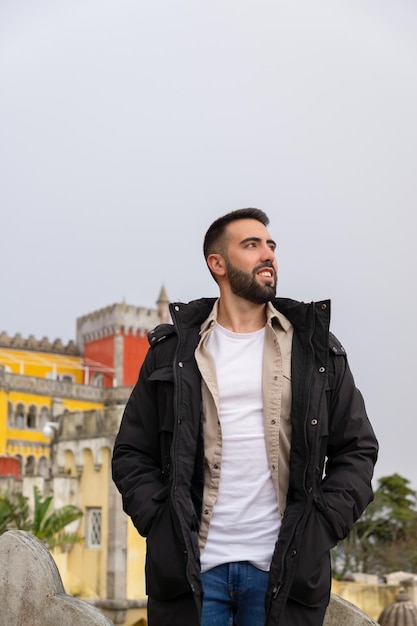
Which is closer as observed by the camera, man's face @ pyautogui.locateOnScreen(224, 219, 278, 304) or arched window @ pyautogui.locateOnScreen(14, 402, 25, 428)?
man's face @ pyautogui.locateOnScreen(224, 219, 278, 304)

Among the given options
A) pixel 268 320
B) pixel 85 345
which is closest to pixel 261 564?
pixel 268 320

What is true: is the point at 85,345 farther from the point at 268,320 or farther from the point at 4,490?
the point at 268,320

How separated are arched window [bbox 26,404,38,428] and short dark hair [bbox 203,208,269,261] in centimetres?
4800

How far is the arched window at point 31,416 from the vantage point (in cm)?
5072

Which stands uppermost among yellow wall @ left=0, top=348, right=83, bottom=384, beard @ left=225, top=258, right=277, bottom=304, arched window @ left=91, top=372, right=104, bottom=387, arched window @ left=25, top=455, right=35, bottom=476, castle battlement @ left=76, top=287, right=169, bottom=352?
castle battlement @ left=76, top=287, right=169, bottom=352

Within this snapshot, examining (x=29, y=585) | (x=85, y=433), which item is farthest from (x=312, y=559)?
(x=85, y=433)

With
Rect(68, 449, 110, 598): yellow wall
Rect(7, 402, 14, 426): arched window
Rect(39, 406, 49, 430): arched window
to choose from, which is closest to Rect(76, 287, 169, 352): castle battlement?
Rect(39, 406, 49, 430): arched window

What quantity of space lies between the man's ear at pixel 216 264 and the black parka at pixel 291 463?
25cm

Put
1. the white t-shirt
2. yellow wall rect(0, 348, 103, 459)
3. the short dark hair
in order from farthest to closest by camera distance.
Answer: yellow wall rect(0, 348, 103, 459) → the short dark hair → the white t-shirt

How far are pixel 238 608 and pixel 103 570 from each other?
21.6m

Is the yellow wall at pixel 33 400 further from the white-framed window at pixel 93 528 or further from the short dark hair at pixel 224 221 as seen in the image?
the short dark hair at pixel 224 221

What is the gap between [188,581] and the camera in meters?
3.30

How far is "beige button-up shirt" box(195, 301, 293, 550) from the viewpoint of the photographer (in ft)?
11.2

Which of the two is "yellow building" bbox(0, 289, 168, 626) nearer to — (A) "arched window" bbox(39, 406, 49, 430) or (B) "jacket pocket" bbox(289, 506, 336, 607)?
(A) "arched window" bbox(39, 406, 49, 430)
